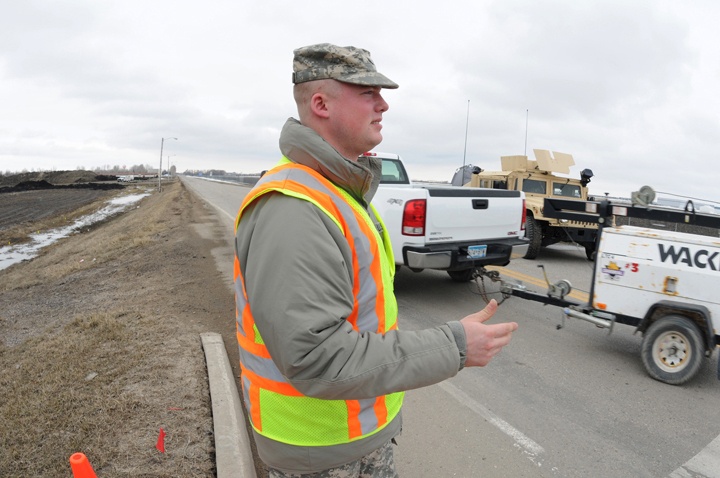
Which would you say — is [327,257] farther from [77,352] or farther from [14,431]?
[77,352]

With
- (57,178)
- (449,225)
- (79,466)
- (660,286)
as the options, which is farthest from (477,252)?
(57,178)

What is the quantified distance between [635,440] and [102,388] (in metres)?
3.95

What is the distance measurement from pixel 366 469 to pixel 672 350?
3.96 meters

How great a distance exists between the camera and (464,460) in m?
3.21

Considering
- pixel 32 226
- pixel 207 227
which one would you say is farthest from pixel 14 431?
pixel 32 226

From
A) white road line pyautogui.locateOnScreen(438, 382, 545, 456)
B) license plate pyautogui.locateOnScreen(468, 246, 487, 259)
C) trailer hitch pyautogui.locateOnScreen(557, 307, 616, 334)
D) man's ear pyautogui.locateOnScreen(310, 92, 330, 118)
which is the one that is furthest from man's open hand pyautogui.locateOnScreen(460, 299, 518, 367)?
license plate pyautogui.locateOnScreen(468, 246, 487, 259)

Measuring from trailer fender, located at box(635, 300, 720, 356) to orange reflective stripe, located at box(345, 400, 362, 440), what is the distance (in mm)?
3960

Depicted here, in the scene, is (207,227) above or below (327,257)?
below

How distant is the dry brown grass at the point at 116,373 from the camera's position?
9.68 ft

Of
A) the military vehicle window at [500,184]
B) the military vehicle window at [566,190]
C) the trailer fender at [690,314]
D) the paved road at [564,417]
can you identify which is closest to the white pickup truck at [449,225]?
the paved road at [564,417]

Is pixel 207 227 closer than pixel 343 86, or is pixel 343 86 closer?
pixel 343 86

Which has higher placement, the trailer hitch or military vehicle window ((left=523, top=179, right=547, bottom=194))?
military vehicle window ((left=523, top=179, right=547, bottom=194))

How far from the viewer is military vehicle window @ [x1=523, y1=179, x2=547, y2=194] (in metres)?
12.4

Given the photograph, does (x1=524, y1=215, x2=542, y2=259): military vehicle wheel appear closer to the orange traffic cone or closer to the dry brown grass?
the dry brown grass
